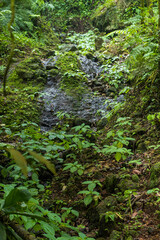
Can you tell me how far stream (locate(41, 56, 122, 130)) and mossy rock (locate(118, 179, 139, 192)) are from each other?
238cm

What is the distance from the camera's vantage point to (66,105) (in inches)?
213

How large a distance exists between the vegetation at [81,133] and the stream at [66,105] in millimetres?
30

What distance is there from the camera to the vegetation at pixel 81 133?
54.1 inches

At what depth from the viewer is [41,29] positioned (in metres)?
9.99

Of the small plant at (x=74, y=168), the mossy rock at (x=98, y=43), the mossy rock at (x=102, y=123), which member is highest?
the mossy rock at (x=98, y=43)

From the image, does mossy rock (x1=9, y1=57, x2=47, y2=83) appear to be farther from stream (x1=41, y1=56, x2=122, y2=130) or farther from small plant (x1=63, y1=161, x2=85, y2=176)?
small plant (x1=63, y1=161, x2=85, y2=176)

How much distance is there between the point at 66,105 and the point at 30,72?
1752 millimetres

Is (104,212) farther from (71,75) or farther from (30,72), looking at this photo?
(30,72)

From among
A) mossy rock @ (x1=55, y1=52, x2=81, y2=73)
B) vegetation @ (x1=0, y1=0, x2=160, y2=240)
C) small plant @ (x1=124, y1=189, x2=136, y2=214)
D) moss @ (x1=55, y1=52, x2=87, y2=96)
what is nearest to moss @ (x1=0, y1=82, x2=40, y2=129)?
vegetation @ (x1=0, y1=0, x2=160, y2=240)

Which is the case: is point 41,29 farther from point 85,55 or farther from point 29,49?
point 85,55

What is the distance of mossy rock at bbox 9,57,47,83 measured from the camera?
5875mm

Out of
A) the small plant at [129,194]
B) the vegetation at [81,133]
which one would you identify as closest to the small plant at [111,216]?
the vegetation at [81,133]

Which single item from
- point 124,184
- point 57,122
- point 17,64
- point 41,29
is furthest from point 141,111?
point 41,29

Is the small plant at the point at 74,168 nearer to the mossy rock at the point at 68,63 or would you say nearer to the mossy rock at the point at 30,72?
the mossy rock at the point at 30,72
